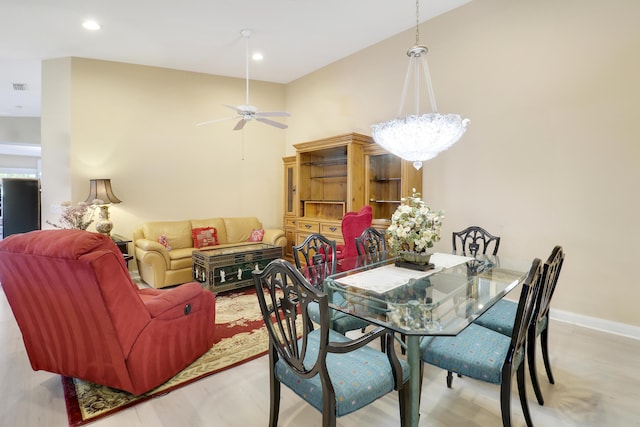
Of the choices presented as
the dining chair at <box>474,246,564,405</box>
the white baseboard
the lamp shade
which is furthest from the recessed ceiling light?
the white baseboard

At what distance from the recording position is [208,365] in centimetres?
239

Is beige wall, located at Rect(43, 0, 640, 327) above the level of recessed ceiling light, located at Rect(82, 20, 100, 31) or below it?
below

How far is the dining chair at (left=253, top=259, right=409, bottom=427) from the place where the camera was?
1.29 metres

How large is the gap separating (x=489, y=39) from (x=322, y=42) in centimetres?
226

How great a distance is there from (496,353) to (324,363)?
0.99m

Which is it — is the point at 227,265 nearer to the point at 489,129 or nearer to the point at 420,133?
the point at 420,133

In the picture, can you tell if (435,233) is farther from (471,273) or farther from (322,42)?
(322,42)

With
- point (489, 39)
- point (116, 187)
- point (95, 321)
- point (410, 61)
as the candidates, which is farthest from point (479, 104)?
point (116, 187)

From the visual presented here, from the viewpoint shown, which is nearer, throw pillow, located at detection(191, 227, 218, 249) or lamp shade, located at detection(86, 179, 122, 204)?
lamp shade, located at detection(86, 179, 122, 204)

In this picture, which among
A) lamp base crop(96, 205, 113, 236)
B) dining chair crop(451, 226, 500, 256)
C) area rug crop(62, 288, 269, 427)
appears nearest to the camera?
area rug crop(62, 288, 269, 427)

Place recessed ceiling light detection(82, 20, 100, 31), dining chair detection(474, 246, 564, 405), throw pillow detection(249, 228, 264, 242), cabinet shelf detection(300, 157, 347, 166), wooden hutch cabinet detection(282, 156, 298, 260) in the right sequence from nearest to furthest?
dining chair detection(474, 246, 564, 405) < recessed ceiling light detection(82, 20, 100, 31) < cabinet shelf detection(300, 157, 347, 166) < throw pillow detection(249, 228, 264, 242) < wooden hutch cabinet detection(282, 156, 298, 260)

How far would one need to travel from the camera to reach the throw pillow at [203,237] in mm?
5008

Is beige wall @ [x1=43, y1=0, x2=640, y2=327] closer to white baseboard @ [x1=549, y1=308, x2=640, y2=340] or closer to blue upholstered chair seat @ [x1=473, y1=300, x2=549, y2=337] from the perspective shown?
white baseboard @ [x1=549, y1=308, x2=640, y2=340]

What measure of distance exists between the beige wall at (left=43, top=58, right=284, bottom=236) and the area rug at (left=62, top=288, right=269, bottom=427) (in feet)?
8.54
